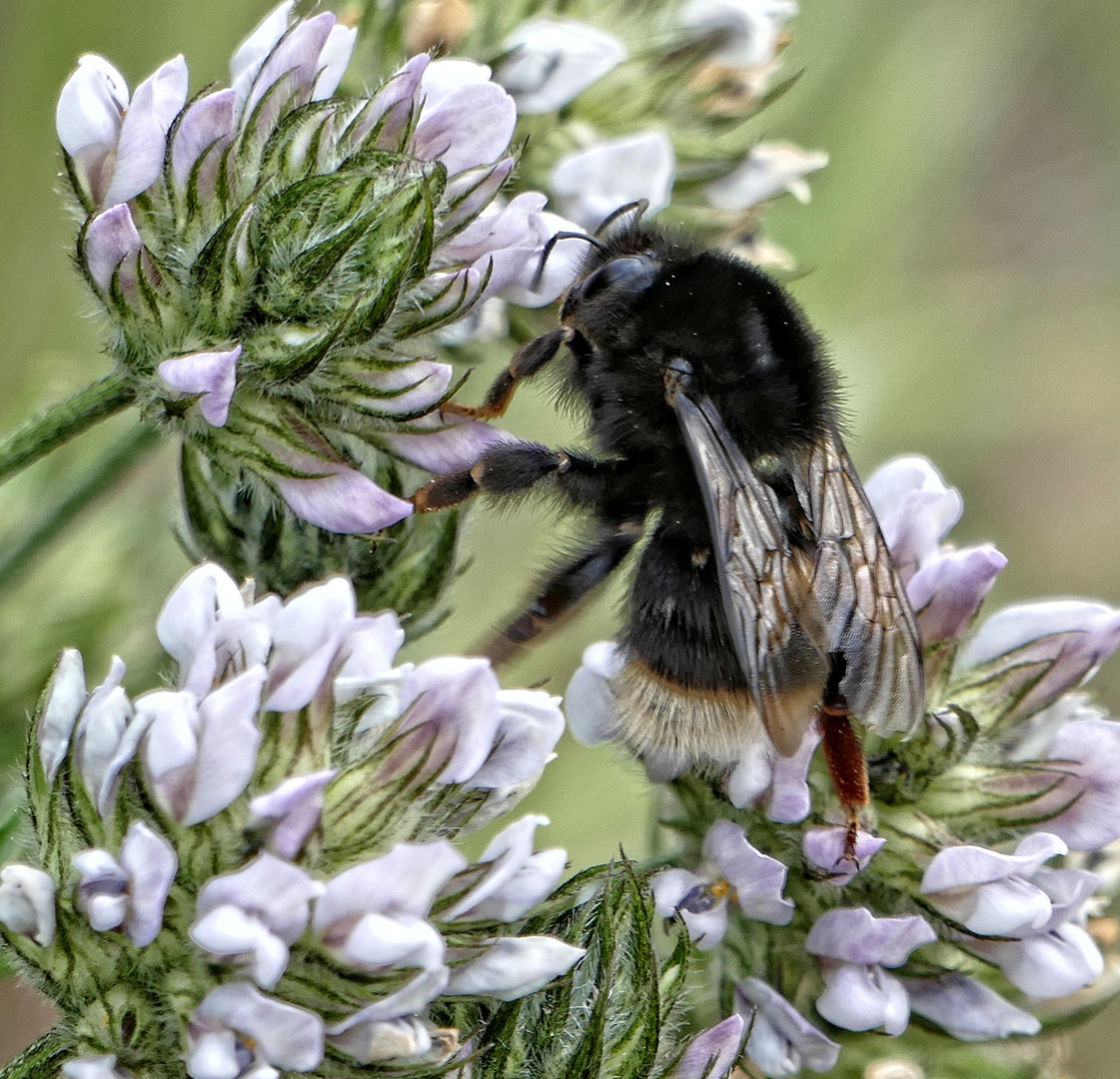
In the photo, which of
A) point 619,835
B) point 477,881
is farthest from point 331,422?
point 619,835

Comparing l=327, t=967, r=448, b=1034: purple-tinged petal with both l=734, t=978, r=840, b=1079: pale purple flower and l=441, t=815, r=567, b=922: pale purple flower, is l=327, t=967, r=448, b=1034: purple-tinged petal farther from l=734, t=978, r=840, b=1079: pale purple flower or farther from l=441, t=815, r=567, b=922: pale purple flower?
l=734, t=978, r=840, b=1079: pale purple flower

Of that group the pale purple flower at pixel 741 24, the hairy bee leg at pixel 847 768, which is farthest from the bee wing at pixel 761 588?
the pale purple flower at pixel 741 24

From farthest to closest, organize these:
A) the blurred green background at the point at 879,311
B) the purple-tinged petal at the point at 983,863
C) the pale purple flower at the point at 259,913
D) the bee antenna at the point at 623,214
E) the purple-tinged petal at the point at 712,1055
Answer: the blurred green background at the point at 879,311, the bee antenna at the point at 623,214, the purple-tinged petal at the point at 983,863, the purple-tinged petal at the point at 712,1055, the pale purple flower at the point at 259,913

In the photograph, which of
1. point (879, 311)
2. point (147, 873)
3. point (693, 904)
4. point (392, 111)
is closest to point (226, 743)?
point (147, 873)

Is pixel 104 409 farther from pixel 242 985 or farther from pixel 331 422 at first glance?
pixel 242 985

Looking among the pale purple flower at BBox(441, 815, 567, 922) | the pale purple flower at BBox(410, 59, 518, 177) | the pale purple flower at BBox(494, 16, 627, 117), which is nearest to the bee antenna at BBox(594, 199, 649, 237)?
the pale purple flower at BBox(494, 16, 627, 117)

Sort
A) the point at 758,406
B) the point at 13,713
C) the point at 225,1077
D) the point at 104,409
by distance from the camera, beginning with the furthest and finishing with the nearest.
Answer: the point at 13,713 < the point at 758,406 < the point at 104,409 < the point at 225,1077

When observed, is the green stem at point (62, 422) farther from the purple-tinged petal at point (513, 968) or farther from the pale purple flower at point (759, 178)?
the pale purple flower at point (759, 178)
